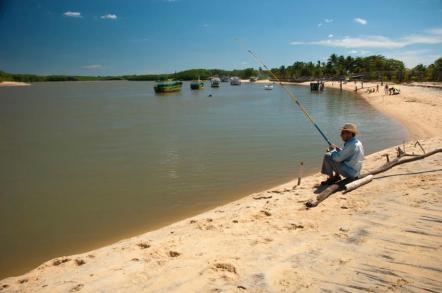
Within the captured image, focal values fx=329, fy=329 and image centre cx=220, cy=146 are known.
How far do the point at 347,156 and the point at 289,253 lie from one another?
9.33 feet

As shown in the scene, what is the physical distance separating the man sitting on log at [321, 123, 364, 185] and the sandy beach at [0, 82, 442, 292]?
512 millimetres

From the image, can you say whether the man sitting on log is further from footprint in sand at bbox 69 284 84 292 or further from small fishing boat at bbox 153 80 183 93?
small fishing boat at bbox 153 80 183 93

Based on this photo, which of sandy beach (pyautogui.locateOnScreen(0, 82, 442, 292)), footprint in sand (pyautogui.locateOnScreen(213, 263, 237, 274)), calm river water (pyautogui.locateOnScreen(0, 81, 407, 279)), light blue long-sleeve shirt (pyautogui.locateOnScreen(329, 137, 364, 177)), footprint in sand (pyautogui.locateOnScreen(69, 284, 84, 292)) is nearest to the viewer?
sandy beach (pyautogui.locateOnScreen(0, 82, 442, 292))

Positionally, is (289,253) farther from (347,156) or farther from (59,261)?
(59,261)

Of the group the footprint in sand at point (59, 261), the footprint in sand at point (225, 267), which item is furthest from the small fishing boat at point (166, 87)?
the footprint in sand at point (225, 267)

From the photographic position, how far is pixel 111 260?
18.3ft

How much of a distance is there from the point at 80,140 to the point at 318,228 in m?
19.0

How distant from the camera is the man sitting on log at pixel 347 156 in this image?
6.61 m

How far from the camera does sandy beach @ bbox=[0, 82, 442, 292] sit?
3971 mm

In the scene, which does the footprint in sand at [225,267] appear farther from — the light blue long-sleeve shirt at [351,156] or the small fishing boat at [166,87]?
the small fishing boat at [166,87]

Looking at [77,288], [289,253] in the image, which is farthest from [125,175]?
[289,253]

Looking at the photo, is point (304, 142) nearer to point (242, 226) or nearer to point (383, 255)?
point (242, 226)

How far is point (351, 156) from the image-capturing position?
673cm

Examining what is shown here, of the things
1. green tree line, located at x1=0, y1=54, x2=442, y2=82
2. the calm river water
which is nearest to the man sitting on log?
the calm river water
